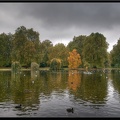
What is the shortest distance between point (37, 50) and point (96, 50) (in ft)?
81.6

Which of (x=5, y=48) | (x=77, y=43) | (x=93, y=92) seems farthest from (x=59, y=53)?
(x=93, y=92)

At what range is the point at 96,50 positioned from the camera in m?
95.7

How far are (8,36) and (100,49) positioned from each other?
133 feet

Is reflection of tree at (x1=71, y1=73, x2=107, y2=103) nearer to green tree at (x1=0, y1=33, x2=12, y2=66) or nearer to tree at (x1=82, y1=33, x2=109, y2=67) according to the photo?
tree at (x1=82, y1=33, x2=109, y2=67)

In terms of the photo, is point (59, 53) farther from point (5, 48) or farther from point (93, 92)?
point (93, 92)

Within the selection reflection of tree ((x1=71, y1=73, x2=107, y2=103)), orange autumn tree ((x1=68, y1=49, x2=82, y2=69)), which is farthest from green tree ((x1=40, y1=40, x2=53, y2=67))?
reflection of tree ((x1=71, y1=73, x2=107, y2=103))

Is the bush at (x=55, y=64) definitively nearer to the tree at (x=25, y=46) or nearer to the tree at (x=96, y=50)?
the tree at (x=25, y=46)

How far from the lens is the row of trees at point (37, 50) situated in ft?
315

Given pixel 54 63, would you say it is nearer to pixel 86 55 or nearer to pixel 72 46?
pixel 86 55

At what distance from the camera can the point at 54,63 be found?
88562mm

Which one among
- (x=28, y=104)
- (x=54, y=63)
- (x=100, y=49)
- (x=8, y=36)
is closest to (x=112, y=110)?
(x=28, y=104)

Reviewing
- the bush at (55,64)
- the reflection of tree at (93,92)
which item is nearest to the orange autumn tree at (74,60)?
the bush at (55,64)

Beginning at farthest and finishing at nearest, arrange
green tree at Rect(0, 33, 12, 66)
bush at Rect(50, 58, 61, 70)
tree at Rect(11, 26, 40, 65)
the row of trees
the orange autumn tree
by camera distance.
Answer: green tree at Rect(0, 33, 12, 66) → tree at Rect(11, 26, 40, 65) → the orange autumn tree → the row of trees → bush at Rect(50, 58, 61, 70)

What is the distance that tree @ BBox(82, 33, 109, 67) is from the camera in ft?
312
